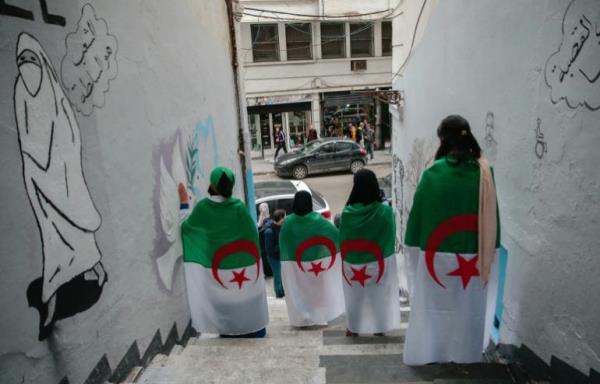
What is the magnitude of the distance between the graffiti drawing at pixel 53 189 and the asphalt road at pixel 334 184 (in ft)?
34.0

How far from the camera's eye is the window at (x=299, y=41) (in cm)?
2106

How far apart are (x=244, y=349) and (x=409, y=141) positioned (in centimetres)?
520


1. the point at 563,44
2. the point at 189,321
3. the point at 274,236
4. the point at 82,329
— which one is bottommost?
the point at 189,321

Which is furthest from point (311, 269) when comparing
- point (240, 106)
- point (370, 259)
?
point (240, 106)

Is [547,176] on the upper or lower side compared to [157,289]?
upper

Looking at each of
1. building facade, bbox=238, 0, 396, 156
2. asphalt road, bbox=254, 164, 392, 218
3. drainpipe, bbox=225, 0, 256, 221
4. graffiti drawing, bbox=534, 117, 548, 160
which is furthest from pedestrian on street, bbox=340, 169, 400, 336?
building facade, bbox=238, 0, 396, 156

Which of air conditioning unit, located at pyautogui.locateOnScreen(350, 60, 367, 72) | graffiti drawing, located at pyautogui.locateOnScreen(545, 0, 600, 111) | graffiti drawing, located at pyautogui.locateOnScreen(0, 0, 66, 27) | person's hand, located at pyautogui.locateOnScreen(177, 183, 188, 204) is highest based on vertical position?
air conditioning unit, located at pyautogui.locateOnScreen(350, 60, 367, 72)

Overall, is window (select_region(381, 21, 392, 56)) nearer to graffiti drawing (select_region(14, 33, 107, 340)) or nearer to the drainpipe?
the drainpipe

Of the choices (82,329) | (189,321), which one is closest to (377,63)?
(189,321)

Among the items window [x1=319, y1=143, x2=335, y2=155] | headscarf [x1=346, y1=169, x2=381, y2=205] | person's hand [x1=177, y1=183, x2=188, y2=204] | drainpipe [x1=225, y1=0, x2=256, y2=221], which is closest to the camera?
headscarf [x1=346, y1=169, x2=381, y2=205]

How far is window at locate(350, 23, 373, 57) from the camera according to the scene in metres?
21.7

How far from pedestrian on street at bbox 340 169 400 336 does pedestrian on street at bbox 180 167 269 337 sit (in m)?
0.92

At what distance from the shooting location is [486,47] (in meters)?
3.83

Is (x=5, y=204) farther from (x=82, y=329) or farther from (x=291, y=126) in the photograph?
(x=291, y=126)
